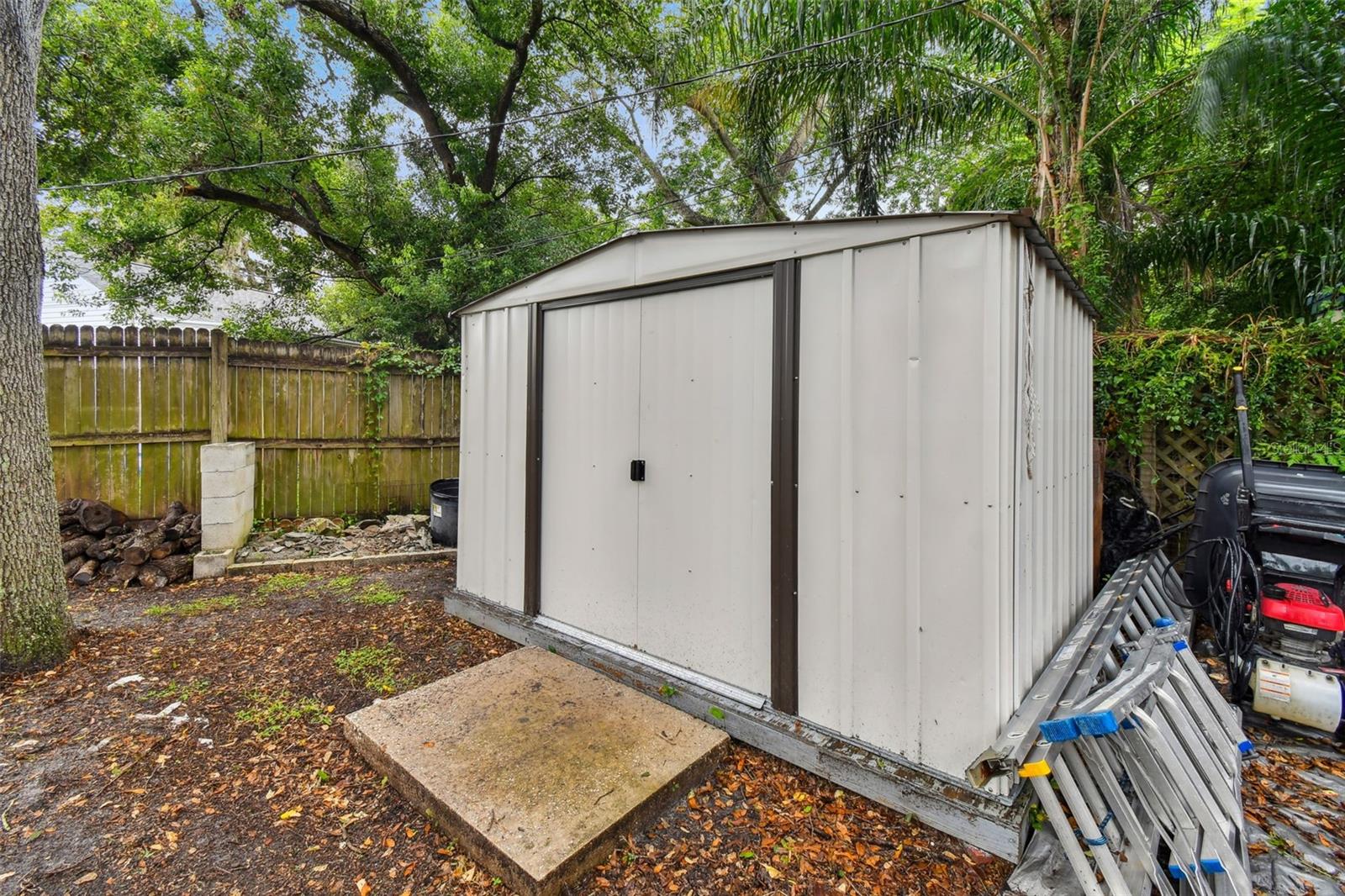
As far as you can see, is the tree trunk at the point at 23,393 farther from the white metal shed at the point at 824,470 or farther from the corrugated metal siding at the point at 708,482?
the corrugated metal siding at the point at 708,482

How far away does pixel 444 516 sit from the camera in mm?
5359

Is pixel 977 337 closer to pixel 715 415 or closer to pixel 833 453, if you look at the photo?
pixel 833 453

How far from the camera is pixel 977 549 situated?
178cm

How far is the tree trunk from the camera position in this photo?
272 cm

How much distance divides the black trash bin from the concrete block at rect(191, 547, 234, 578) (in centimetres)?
165

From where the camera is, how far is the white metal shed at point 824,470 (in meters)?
1.81

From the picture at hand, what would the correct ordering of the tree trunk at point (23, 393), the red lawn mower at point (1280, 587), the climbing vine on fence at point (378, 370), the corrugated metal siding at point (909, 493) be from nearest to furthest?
the corrugated metal siding at point (909, 493) → the red lawn mower at point (1280, 587) → the tree trunk at point (23, 393) → the climbing vine on fence at point (378, 370)

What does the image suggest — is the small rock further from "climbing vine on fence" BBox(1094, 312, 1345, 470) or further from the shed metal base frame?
"climbing vine on fence" BBox(1094, 312, 1345, 470)

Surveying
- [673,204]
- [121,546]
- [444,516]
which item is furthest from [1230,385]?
[673,204]

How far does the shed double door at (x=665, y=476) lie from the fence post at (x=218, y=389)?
13.0ft

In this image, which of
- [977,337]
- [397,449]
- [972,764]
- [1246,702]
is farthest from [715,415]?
[397,449]

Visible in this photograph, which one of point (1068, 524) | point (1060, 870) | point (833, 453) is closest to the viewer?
point (1060, 870)

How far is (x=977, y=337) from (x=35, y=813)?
362 centimetres

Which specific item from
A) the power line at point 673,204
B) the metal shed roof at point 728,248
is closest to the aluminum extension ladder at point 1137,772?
the metal shed roof at point 728,248
